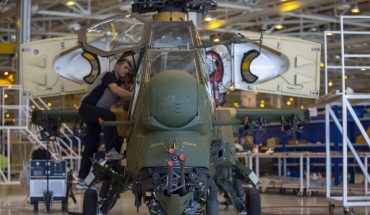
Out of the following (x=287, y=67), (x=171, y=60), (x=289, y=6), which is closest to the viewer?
(x=171, y=60)

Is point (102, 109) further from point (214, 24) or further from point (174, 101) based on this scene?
point (214, 24)

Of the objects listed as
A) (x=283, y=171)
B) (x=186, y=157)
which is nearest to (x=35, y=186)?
(x=186, y=157)

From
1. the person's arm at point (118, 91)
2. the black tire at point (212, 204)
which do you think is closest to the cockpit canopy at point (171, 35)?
the person's arm at point (118, 91)

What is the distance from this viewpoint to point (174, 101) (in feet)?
21.5

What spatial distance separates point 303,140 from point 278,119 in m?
11.7

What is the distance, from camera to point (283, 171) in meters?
21.6

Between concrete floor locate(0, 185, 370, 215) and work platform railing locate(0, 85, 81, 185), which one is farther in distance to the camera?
work platform railing locate(0, 85, 81, 185)

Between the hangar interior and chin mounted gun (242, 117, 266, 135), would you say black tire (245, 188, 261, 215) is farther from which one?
the hangar interior

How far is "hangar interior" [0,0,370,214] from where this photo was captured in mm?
11562

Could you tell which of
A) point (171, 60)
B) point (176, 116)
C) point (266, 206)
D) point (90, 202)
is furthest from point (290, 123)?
point (266, 206)

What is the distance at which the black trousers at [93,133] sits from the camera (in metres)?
9.27

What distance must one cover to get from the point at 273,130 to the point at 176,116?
1812 centimetres

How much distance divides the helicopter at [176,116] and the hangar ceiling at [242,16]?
13.6 metres

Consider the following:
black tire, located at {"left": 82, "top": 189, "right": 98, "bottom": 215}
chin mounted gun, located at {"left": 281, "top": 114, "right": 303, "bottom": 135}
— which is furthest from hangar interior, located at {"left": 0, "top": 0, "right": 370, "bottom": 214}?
black tire, located at {"left": 82, "top": 189, "right": 98, "bottom": 215}
